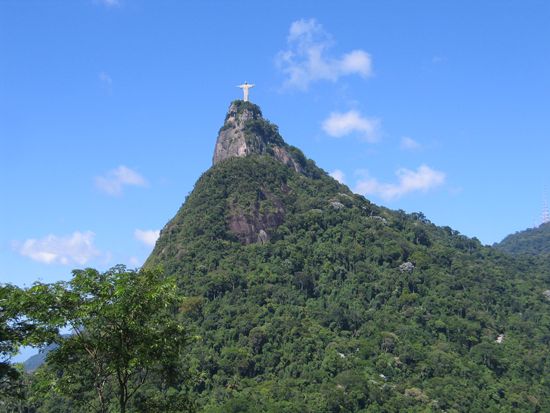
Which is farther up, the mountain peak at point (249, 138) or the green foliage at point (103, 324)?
the mountain peak at point (249, 138)

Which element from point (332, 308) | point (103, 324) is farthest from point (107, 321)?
point (332, 308)

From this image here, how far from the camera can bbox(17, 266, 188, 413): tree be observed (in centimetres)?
1925

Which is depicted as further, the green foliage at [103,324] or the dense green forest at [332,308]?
the dense green forest at [332,308]

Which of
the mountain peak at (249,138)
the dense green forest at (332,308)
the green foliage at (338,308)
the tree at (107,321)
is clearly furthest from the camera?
the mountain peak at (249,138)

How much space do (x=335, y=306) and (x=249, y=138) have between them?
6189 centimetres

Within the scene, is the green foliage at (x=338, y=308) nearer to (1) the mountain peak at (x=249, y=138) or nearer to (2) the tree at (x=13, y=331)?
(1) the mountain peak at (x=249, y=138)

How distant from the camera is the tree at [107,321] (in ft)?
63.2

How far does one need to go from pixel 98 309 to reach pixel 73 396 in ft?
13.3

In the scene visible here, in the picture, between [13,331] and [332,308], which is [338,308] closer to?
[332,308]

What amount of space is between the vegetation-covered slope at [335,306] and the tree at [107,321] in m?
61.5

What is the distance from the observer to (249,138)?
162375 mm

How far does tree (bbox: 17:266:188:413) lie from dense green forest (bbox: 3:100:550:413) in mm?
51335

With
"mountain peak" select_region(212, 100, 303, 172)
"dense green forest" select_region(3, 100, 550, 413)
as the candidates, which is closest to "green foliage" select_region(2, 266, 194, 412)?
"dense green forest" select_region(3, 100, 550, 413)

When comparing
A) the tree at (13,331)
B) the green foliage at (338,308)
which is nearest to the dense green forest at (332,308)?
the green foliage at (338,308)
